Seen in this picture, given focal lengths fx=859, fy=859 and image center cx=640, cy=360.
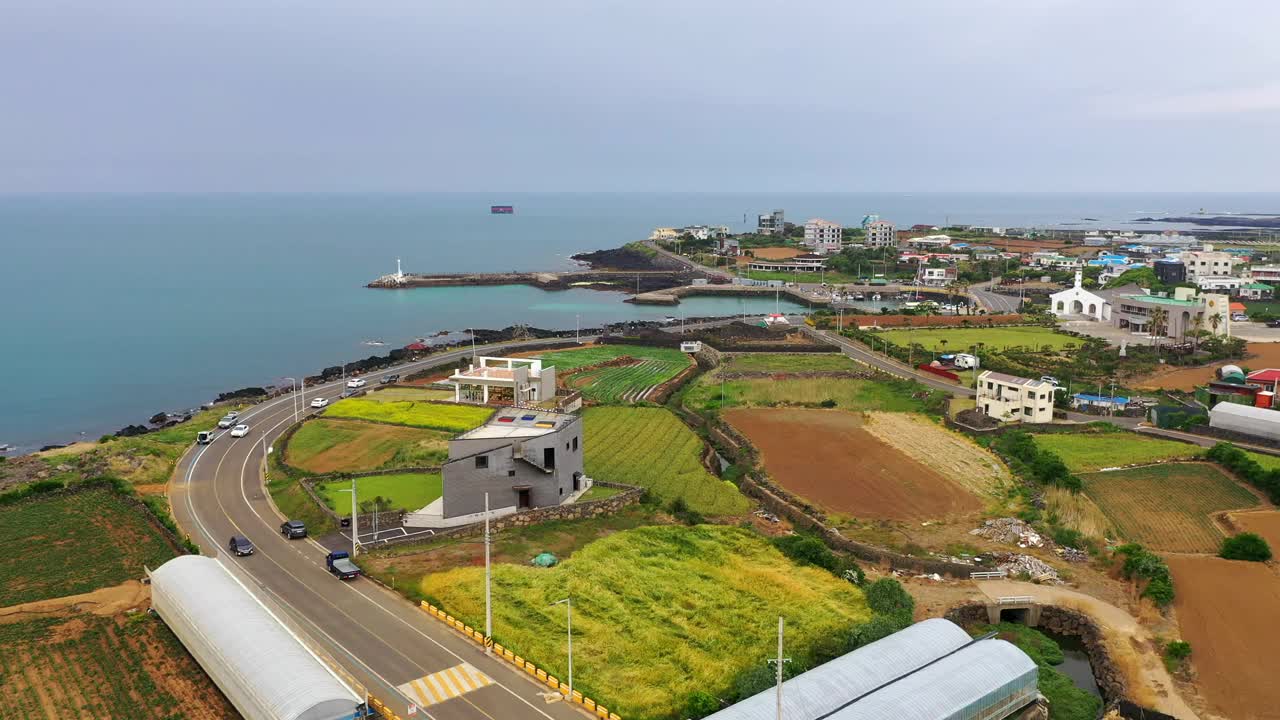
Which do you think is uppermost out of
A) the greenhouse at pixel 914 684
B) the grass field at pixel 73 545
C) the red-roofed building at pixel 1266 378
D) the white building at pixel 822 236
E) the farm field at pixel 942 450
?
the white building at pixel 822 236

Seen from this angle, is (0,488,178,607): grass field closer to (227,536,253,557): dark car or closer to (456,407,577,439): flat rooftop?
(227,536,253,557): dark car

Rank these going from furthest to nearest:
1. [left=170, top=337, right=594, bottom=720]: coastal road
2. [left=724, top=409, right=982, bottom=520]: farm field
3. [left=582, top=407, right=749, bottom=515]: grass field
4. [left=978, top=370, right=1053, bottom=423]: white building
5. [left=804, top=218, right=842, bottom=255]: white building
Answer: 1. [left=804, top=218, right=842, bottom=255]: white building
2. [left=978, top=370, right=1053, bottom=423]: white building
3. [left=582, top=407, right=749, bottom=515]: grass field
4. [left=724, top=409, right=982, bottom=520]: farm field
5. [left=170, top=337, right=594, bottom=720]: coastal road

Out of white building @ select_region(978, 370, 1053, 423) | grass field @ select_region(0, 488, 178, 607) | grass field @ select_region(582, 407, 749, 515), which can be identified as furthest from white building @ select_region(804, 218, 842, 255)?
grass field @ select_region(0, 488, 178, 607)

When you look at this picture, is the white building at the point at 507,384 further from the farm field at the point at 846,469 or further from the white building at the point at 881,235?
the white building at the point at 881,235

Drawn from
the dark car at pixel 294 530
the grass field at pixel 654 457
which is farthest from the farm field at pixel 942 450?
the dark car at pixel 294 530

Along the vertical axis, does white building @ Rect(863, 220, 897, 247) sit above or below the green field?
above

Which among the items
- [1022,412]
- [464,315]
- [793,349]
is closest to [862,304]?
[793,349]
